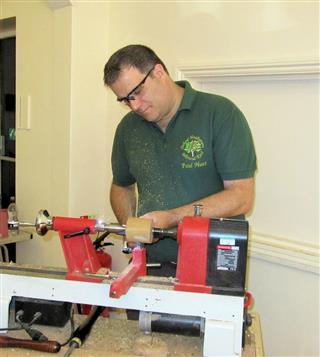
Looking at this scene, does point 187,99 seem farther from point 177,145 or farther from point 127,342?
point 127,342

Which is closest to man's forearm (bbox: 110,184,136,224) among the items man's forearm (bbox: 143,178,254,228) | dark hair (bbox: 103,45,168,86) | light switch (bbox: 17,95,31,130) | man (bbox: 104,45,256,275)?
man (bbox: 104,45,256,275)

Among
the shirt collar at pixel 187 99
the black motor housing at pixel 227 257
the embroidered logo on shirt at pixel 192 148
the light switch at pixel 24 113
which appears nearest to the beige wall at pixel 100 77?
the light switch at pixel 24 113

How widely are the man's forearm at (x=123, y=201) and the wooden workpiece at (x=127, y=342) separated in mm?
608

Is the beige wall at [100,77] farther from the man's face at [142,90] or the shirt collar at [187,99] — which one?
the man's face at [142,90]

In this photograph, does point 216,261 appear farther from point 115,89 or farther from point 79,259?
point 115,89

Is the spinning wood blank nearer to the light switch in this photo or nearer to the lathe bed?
the lathe bed

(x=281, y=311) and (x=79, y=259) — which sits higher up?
(x=79, y=259)

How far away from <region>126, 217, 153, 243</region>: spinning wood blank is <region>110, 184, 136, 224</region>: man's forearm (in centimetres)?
69

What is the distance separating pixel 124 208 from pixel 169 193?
31 centimetres

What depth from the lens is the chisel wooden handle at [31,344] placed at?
938 millimetres

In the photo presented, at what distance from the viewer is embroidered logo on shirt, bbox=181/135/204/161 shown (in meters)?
1.41

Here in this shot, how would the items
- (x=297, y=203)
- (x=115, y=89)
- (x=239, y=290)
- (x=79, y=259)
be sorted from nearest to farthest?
(x=239, y=290)
(x=79, y=259)
(x=115, y=89)
(x=297, y=203)

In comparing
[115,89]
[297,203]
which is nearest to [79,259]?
[115,89]

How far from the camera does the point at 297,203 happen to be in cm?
177
